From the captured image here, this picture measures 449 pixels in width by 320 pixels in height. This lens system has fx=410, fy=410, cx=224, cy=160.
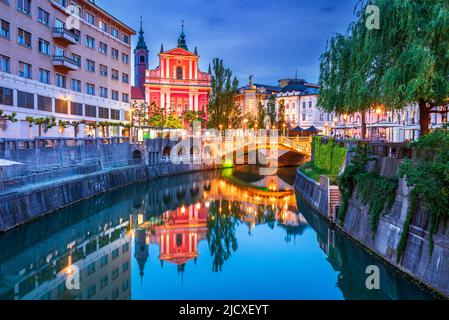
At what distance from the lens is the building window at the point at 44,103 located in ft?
137

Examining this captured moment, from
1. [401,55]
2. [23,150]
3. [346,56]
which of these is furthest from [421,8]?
[23,150]

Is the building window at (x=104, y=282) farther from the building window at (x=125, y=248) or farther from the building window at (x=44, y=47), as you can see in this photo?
the building window at (x=44, y=47)

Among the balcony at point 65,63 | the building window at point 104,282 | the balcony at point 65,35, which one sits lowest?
the building window at point 104,282

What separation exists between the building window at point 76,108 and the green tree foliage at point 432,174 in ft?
136

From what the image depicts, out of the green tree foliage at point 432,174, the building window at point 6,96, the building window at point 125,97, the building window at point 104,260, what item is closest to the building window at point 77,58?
the building window at point 125,97

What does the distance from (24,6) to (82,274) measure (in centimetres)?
3038

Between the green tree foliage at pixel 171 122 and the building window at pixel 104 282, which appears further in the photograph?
the green tree foliage at pixel 171 122

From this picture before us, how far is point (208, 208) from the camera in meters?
35.7

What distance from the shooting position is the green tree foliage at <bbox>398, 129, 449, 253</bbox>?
13.3m

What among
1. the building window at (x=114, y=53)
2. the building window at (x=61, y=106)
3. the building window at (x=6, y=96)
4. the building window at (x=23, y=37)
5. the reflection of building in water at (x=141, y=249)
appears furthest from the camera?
the building window at (x=114, y=53)

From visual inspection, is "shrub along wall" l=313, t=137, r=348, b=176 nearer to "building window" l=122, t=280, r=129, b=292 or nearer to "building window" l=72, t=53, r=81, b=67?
"building window" l=122, t=280, r=129, b=292

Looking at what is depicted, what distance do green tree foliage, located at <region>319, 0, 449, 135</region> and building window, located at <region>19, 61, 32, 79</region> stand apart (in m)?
30.1
